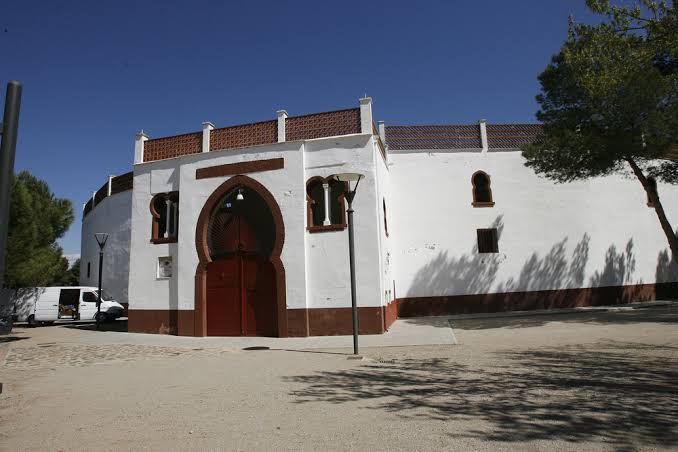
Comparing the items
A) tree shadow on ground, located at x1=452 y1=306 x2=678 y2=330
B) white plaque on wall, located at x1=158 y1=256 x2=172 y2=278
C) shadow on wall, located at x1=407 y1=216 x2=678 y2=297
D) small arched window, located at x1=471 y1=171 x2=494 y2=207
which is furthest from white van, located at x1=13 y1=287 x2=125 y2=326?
small arched window, located at x1=471 y1=171 x2=494 y2=207

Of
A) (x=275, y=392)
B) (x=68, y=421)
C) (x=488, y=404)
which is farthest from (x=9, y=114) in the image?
(x=488, y=404)

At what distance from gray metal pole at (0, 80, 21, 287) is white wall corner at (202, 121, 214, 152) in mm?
12346

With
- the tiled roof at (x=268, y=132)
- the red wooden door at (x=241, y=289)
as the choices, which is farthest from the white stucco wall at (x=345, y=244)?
the red wooden door at (x=241, y=289)

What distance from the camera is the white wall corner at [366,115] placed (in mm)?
13711

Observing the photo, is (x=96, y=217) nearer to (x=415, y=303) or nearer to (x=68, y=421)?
(x=415, y=303)

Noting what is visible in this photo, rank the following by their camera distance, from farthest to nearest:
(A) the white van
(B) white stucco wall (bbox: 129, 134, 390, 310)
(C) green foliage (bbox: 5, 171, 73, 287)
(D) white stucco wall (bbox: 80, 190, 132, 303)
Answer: (D) white stucco wall (bbox: 80, 190, 132, 303)
(A) the white van
(C) green foliage (bbox: 5, 171, 73, 287)
(B) white stucco wall (bbox: 129, 134, 390, 310)

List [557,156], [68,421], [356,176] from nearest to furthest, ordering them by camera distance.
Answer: [68,421]
[356,176]
[557,156]

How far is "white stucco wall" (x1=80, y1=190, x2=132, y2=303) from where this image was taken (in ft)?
78.6

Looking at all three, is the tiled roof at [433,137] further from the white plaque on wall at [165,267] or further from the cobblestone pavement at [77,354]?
the cobblestone pavement at [77,354]

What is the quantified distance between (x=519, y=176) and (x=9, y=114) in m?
18.6

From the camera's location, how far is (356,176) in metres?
9.71

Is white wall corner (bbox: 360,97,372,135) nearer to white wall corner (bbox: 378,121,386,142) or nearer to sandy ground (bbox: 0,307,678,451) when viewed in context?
white wall corner (bbox: 378,121,386,142)

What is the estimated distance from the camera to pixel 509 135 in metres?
19.3

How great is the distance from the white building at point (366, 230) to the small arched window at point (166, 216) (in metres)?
0.06
